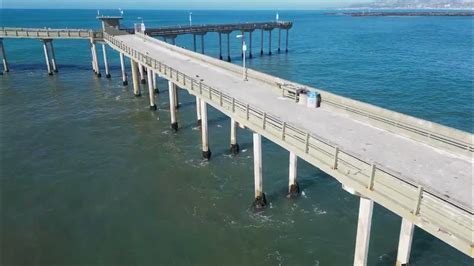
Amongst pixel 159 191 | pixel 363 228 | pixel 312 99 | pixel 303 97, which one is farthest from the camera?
pixel 159 191

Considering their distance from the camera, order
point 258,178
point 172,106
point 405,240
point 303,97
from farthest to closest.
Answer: point 172,106 → point 303,97 → point 258,178 → point 405,240


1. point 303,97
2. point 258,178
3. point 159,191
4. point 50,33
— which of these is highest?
point 50,33

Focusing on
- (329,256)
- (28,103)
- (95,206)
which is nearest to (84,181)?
(95,206)

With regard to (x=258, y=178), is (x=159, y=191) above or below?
below

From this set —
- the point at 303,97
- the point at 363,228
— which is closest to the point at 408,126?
the point at 363,228

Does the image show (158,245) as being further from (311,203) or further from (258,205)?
(311,203)

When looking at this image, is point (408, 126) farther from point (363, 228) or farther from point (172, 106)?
point (172, 106)

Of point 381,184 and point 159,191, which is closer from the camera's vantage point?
point 381,184
